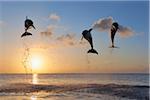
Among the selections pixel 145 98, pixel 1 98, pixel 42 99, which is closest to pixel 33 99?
pixel 42 99

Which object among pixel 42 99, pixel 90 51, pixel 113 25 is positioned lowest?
pixel 42 99

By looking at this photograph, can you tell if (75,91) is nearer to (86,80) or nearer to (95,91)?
(95,91)

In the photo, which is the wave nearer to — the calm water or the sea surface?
the sea surface

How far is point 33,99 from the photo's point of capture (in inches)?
653

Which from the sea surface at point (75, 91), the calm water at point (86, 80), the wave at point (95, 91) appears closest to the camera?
the sea surface at point (75, 91)

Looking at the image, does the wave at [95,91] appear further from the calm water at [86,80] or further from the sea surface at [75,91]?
the calm water at [86,80]

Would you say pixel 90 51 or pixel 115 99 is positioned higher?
pixel 90 51

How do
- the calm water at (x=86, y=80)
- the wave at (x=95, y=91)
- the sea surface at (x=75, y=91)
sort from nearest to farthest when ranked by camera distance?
the sea surface at (x=75, y=91) < the wave at (x=95, y=91) < the calm water at (x=86, y=80)

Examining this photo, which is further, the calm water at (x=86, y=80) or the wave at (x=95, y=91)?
the calm water at (x=86, y=80)

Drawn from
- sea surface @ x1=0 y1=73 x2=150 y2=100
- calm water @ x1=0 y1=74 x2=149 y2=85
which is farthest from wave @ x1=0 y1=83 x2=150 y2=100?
calm water @ x1=0 y1=74 x2=149 y2=85

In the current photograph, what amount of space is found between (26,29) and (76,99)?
32.9 feet

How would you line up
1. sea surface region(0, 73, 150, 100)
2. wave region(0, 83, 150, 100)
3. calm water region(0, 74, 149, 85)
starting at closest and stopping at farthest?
sea surface region(0, 73, 150, 100) < wave region(0, 83, 150, 100) < calm water region(0, 74, 149, 85)

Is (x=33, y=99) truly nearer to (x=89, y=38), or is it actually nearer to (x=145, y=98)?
(x=145, y=98)

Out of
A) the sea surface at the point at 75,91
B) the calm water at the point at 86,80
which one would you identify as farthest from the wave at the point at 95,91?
the calm water at the point at 86,80
